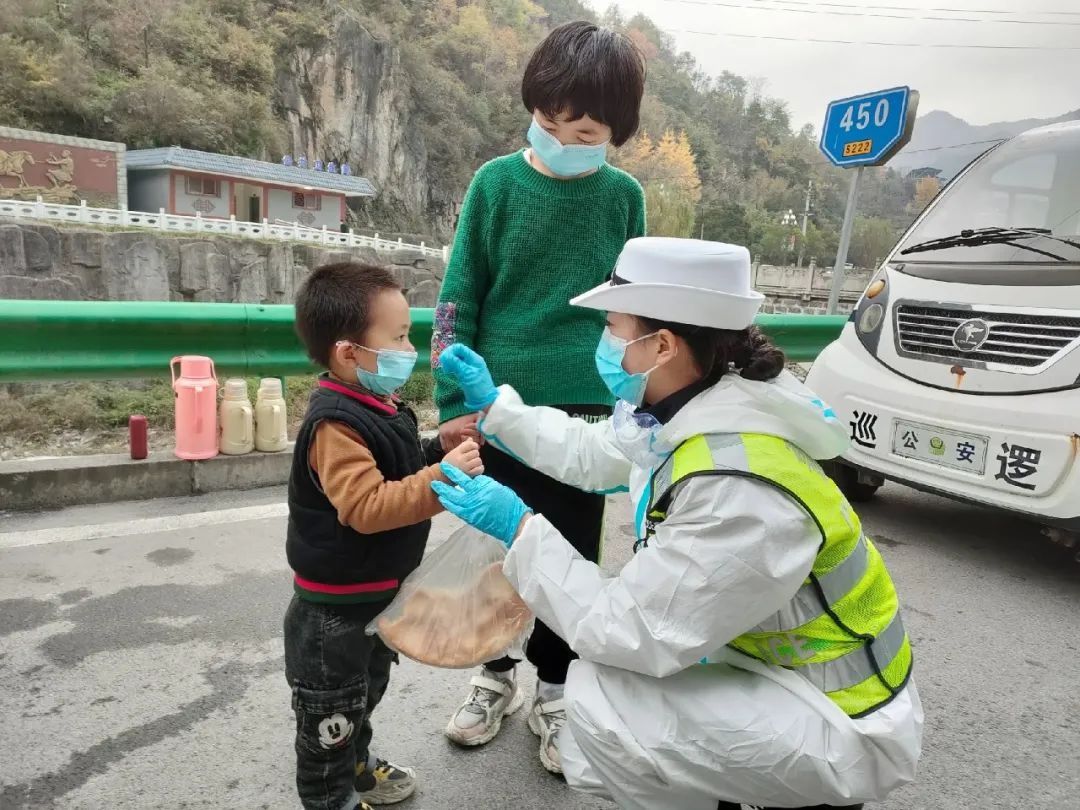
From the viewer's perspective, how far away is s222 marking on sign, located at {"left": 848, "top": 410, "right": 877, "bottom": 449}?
3572mm

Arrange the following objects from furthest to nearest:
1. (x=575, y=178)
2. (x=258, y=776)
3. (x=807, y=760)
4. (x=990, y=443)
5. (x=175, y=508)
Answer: (x=175, y=508) → (x=990, y=443) → (x=575, y=178) → (x=258, y=776) → (x=807, y=760)

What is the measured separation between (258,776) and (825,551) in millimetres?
1428

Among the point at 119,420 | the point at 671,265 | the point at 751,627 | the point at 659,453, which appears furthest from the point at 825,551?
the point at 119,420

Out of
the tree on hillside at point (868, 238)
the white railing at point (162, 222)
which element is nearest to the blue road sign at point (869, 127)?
the white railing at point (162, 222)

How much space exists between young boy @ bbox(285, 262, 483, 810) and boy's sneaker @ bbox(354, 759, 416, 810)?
8 cm

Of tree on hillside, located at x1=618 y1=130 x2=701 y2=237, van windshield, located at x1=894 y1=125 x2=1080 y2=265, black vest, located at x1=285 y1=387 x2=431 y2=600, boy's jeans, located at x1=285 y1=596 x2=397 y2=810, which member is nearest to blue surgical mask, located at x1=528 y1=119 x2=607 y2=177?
black vest, located at x1=285 y1=387 x2=431 y2=600

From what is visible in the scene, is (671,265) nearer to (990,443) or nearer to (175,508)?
(990,443)

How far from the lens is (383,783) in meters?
1.78

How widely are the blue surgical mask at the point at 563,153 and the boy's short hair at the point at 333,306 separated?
0.54 meters

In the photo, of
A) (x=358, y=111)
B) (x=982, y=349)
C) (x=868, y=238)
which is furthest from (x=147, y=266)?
(x=868, y=238)

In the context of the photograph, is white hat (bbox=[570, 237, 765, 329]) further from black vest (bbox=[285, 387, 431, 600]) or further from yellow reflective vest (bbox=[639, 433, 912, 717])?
black vest (bbox=[285, 387, 431, 600])

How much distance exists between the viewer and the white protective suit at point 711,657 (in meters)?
1.25

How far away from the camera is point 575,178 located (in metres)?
1.95

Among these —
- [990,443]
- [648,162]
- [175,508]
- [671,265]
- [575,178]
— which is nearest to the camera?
[671,265]
